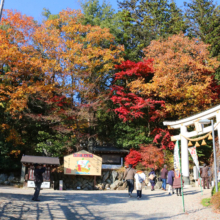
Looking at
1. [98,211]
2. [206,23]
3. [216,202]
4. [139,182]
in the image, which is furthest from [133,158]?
[206,23]

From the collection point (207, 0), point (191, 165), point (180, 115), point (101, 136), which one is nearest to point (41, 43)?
point (101, 136)

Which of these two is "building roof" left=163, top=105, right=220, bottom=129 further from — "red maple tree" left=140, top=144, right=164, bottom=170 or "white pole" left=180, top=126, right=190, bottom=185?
"red maple tree" left=140, top=144, right=164, bottom=170

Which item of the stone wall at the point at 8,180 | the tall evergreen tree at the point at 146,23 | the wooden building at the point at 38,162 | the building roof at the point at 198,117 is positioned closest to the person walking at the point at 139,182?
the wooden building at the point at 38,162

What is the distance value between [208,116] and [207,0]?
17662mm

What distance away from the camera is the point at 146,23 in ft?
97.8

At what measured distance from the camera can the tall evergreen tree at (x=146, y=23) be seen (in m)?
26.0

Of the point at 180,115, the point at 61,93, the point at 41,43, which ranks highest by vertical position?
the point at 41,43

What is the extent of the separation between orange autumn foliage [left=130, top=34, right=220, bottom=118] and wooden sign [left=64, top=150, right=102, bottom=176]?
686 centimetres

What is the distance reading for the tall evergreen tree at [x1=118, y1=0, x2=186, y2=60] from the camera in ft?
85.3

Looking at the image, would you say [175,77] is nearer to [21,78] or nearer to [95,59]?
[95,59]

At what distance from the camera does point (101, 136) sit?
76.5ft

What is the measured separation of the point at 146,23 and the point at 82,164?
20.6 meters

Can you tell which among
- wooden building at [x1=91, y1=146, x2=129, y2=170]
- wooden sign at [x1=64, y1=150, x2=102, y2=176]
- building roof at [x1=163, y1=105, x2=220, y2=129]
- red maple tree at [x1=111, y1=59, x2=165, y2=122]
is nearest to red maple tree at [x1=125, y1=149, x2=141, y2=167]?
wooden building at [x1=91, y1=146, x2=129, y2=170]

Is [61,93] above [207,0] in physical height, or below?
below
